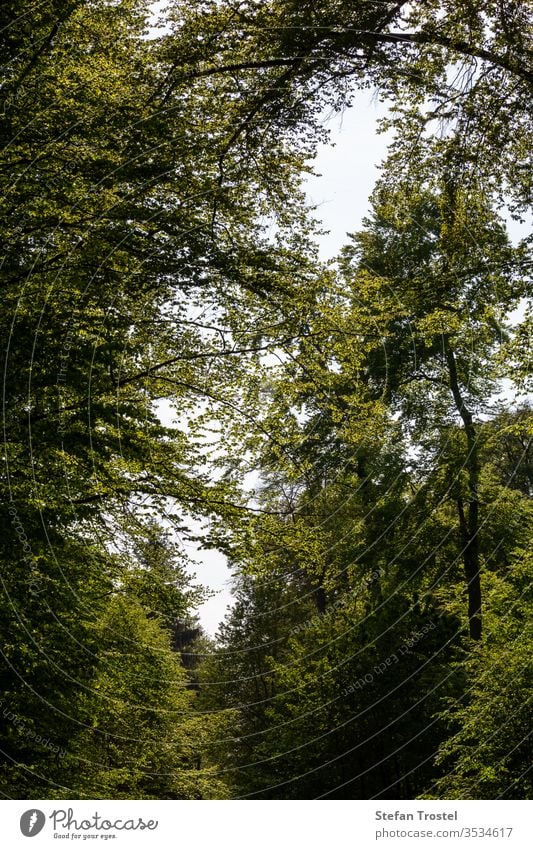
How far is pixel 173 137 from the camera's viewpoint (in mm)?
11391

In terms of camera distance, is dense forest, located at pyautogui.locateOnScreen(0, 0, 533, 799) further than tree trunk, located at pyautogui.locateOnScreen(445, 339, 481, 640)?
No
